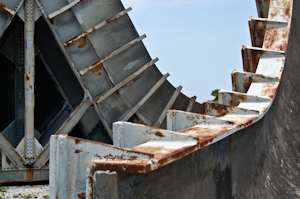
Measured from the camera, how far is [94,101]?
300 inches

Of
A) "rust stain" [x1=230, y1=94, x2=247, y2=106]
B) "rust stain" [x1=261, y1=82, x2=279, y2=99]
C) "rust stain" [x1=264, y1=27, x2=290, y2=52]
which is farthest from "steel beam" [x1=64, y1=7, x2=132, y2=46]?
"rust stain" [x1=261, y1=82, x2=279, y2=99]

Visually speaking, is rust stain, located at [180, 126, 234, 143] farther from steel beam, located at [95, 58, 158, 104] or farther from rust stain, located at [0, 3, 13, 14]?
rust stain, located at [0, 3, 13, 14]

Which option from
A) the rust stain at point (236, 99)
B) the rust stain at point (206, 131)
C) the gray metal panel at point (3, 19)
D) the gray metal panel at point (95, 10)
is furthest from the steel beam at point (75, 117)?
the rust stain at point (206, 131)

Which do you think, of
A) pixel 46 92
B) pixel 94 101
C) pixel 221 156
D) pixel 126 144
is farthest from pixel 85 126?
pixel 126 144

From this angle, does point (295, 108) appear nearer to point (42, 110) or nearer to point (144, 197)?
point (144, 197)

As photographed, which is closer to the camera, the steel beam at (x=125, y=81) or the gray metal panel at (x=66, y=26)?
the gray metal panel at (x=66, y=26)

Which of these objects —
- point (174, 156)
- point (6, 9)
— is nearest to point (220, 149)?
point (174, 156)

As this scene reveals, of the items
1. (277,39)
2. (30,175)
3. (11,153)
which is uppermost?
(277,39)

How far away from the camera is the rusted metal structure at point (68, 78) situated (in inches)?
281

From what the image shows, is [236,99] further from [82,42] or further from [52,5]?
[52,5]

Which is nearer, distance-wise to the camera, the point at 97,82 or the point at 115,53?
the point at 97,82

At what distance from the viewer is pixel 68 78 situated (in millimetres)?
8641

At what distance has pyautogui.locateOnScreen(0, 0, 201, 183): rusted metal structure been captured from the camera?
7145 mm

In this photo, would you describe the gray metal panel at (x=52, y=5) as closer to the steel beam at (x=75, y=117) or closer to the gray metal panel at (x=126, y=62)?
the gray metal panel at (x=126, y=62)
